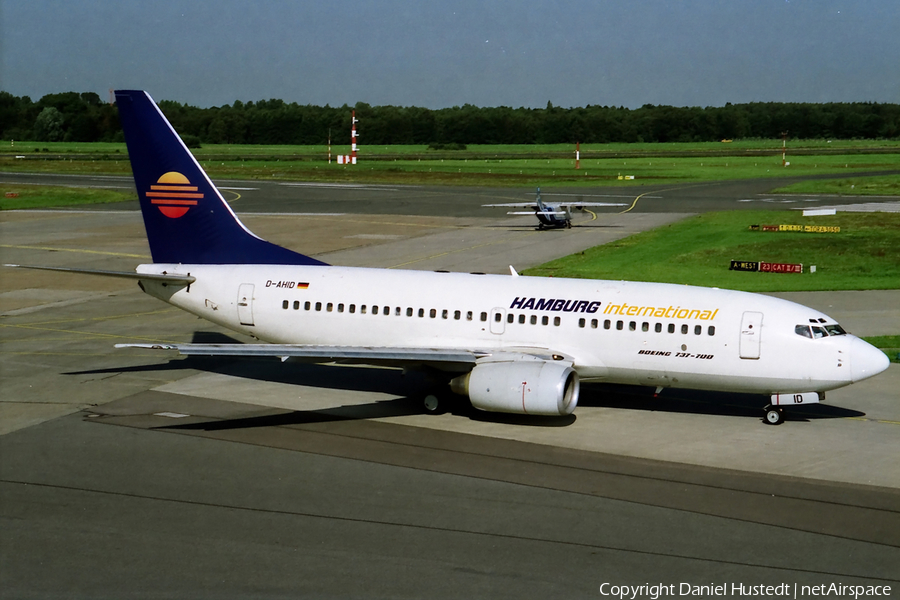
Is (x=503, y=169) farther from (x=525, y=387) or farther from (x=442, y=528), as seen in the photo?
(x=442, y=528)

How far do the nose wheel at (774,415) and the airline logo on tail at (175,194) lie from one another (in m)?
20.6

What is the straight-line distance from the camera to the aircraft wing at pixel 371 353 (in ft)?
86.2

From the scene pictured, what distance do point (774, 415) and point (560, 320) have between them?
6.84m

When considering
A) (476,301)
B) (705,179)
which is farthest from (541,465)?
(705,179)

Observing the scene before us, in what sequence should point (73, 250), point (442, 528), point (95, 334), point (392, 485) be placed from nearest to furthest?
point (442, 528)
point (392, 485)
point (95, 334)
point (73, 250)

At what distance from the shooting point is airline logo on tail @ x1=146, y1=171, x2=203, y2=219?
33.2m

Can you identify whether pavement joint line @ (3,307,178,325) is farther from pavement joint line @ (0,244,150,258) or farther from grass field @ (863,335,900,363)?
grass field @ (863,335,900,363)

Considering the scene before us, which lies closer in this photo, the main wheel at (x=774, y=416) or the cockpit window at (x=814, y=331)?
the cockpit window at (x=814, y=331)

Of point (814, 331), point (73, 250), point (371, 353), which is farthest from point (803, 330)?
point (73, 250)

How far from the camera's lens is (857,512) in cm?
A: 2031

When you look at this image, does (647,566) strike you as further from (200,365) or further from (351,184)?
(351,184)

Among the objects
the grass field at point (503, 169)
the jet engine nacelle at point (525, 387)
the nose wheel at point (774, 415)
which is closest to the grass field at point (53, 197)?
the grass field at point (503, 169)

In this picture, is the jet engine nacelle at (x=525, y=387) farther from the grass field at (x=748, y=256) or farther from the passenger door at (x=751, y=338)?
the grass field at (x=748, y=256)

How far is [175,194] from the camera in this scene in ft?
109
